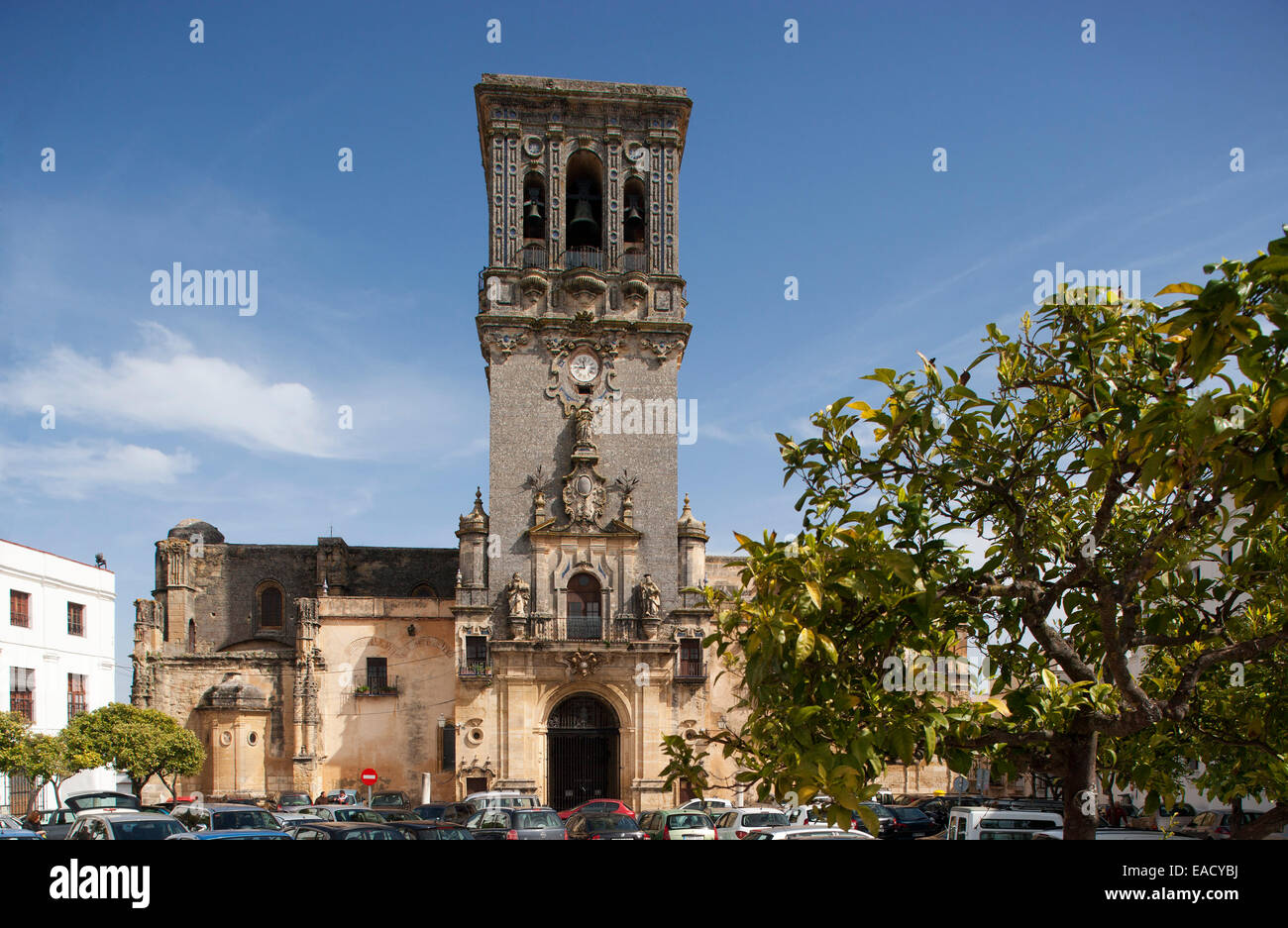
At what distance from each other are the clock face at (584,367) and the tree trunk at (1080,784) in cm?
3275

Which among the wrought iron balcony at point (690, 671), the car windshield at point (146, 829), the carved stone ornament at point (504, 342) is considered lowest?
the car windshield at point (146, 829)

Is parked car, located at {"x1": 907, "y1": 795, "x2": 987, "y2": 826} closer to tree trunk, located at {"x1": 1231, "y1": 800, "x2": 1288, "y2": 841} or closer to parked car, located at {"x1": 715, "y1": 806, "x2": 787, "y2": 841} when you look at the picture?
parked car, located at {"x1": 715, "y1": 806, "x2": 787, "y2": 841}

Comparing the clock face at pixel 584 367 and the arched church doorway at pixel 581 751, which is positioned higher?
the clock face at pixel 584 367

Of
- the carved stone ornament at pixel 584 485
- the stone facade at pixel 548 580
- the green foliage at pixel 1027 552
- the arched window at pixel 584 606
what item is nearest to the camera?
the green foliage at pixel 1027 552

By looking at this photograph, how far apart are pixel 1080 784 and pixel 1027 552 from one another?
4.93 feet

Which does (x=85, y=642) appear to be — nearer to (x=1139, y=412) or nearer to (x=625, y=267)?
(x=625, y=267)

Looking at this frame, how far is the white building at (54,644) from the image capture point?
124 feet

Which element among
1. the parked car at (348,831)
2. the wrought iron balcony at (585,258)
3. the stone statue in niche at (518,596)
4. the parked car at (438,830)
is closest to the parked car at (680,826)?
the parked car at (438,830)

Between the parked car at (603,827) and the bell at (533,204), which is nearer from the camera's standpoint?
the parked car at (603,827)

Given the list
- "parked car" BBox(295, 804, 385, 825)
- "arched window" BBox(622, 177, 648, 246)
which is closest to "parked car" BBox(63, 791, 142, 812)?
"parked car" BBox(295, 804, 385, 825)

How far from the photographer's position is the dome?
1885 inches

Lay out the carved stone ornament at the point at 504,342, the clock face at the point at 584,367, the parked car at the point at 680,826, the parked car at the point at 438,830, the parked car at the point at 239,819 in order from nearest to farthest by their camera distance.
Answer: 1. the parked car at the point at 680,826
2. the parked car at the point at 438,830
3. the parked car at the point at 239,819
4. the carved stone ornament at the point at 504,342
5. the clock face at the point at 584,367

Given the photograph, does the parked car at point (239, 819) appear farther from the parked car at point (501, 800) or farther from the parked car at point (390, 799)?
the parked car at point (390, 799)
